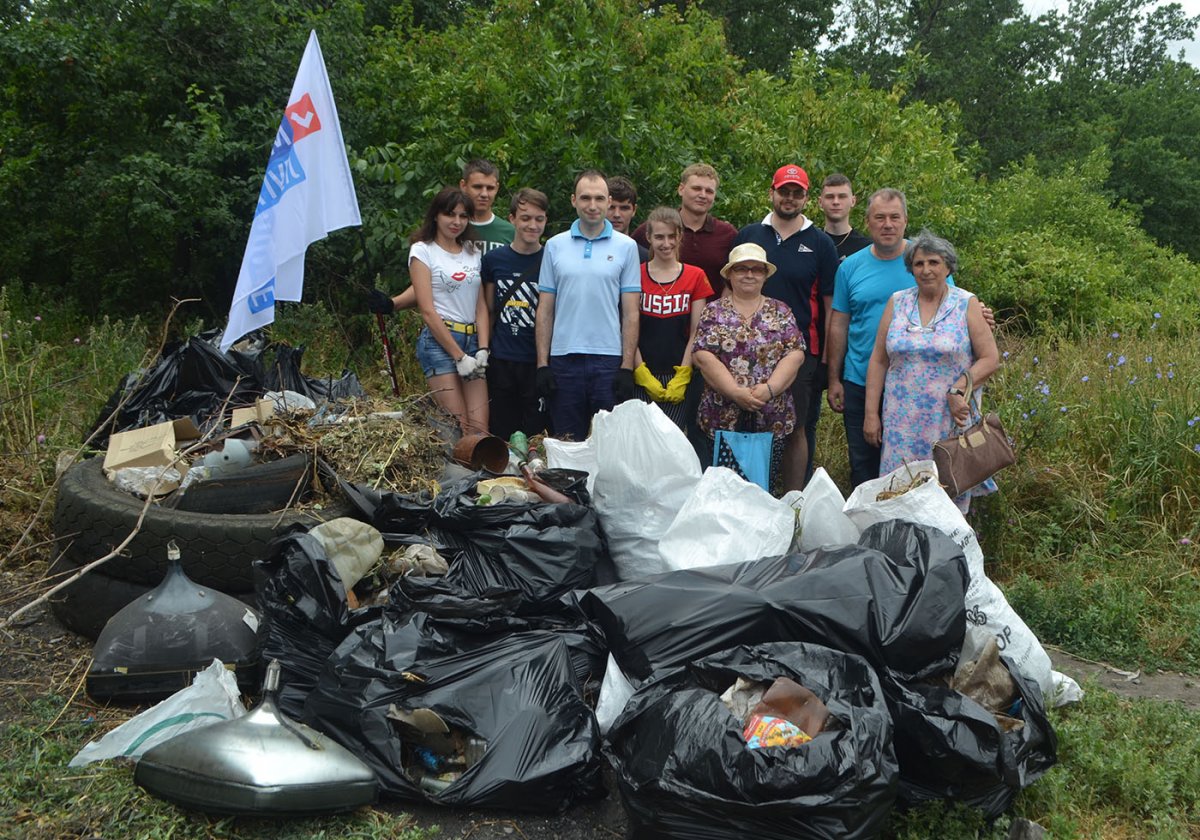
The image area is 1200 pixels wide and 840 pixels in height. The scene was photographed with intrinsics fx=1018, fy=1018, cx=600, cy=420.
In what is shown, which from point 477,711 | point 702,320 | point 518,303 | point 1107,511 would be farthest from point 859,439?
point 477,711

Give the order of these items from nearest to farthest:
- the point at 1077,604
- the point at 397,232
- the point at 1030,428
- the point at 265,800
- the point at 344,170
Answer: the point at 265,800 → the point at 1077,604 → the point at 344,170 → the point at 1030,428 → the point at 397,232

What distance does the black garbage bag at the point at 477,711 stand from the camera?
9.80 ft

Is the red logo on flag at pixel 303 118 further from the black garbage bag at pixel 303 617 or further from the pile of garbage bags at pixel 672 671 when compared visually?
the black garbage bag at pixel 303 617

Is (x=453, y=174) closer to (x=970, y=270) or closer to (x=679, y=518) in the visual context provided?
(x=679, y=518)

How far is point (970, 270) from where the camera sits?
32.6 ft

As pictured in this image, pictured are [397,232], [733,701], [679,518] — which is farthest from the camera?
[397,232]

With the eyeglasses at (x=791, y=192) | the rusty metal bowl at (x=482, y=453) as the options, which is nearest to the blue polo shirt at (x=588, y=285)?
the rusty metal bowl at (x=482, y=453)

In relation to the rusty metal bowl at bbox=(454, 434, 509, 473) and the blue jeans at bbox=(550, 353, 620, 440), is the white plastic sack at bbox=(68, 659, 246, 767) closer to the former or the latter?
the rusty metal bowl at bbox=(454, 434, 509, 473)

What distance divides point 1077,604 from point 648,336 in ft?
7.89

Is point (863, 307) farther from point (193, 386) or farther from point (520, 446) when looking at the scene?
point (193, 386)

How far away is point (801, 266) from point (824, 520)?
1853mm

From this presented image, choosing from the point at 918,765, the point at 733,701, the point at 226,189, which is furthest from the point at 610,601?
the point at 226,189

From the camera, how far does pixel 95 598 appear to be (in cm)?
404

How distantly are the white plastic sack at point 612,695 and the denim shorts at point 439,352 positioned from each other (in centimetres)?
257
